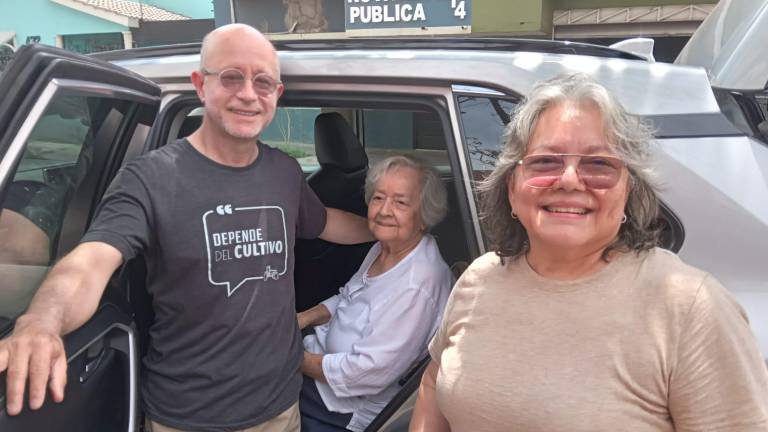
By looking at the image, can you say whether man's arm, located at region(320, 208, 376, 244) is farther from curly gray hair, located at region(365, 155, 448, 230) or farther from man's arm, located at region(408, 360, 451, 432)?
man's arm, located at region(408, 360, 451, 432)

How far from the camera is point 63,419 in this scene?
54.5 inches

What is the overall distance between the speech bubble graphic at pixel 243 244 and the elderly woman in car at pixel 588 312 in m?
0.69

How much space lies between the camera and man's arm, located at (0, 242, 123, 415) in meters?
1.12

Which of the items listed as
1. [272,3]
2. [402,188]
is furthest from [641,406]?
[272,3]

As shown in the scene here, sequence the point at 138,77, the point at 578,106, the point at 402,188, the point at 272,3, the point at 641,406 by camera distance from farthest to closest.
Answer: the point at 272,3 → the point at 402,188 → the point at 138,77 → the point at 578,106 → the point at 641,406

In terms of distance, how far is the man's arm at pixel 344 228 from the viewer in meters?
2.26

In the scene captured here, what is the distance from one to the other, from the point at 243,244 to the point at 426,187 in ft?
2.49

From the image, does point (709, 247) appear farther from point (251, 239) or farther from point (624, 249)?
point (251, 239)

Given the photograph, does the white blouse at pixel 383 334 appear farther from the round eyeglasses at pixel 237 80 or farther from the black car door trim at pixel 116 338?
the round eyeglasses at pixel 237 80

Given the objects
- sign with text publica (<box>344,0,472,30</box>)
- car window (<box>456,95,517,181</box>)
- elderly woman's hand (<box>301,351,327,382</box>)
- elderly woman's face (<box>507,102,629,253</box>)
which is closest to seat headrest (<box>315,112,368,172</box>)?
elderly woman's hand (<box>301,351,327,382</box>)

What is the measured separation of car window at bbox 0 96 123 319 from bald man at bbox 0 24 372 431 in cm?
19

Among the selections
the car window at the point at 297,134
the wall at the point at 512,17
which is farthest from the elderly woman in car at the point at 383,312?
the wall at the point at 512,17

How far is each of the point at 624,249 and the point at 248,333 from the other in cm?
110

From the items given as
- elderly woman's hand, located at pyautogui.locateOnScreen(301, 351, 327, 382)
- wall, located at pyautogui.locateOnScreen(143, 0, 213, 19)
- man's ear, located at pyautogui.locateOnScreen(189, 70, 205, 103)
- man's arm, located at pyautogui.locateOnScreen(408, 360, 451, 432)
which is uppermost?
wall, located at pyautogui.locateOnScreen(143, 0, 213, 19)
